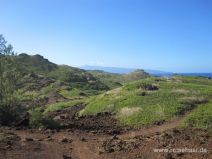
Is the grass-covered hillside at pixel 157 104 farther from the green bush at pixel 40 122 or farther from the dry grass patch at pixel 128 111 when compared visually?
the green bush at pixel 40 122

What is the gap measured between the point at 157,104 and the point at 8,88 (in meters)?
15.9

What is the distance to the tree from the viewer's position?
3538 cm

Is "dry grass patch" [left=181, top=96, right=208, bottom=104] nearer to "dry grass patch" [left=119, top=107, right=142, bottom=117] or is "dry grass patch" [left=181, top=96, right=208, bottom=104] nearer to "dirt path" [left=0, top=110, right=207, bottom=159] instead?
"dry grass patch" [left=119, top=107, right=142, bottom=117]

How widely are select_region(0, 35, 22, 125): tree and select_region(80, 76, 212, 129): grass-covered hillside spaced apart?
35.0ft

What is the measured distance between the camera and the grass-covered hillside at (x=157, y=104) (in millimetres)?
34375

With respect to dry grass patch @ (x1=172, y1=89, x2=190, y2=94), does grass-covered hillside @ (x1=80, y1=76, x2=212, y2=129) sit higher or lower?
lower

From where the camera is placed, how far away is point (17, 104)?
35875 mm

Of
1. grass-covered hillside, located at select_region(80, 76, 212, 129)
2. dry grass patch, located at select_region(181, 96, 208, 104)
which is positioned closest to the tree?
grass-covered hillside, located at select_region(80, 76, 212, 129)

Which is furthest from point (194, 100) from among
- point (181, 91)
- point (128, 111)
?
point (128, 111)

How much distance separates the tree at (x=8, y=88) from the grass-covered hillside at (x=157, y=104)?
10670 millimetres

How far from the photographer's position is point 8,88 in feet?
118

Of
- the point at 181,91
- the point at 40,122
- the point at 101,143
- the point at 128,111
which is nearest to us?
Result: the point at 101,143

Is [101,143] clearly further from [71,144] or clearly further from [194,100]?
[194,100]

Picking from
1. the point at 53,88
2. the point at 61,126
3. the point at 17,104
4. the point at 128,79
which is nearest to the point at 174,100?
the point at 61,126
